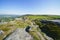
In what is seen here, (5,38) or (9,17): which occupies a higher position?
(9,17)

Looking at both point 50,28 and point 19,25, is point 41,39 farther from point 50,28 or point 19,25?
point 50,28

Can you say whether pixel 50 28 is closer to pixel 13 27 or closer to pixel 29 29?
pixel 29 29

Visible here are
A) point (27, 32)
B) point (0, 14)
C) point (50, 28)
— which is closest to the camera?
point (27, 32)

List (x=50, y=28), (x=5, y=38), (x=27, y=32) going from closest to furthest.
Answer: (x=5, y=38) → (x=27, y=32) → (x=50, y=28)

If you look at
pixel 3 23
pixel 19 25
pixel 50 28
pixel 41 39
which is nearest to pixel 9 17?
pixel 3 23

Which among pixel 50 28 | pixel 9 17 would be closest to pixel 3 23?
pixel 9 17

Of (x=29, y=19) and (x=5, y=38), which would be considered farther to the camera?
(x=29, y=19)

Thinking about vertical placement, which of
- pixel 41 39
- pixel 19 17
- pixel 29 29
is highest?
pixel 19 17
